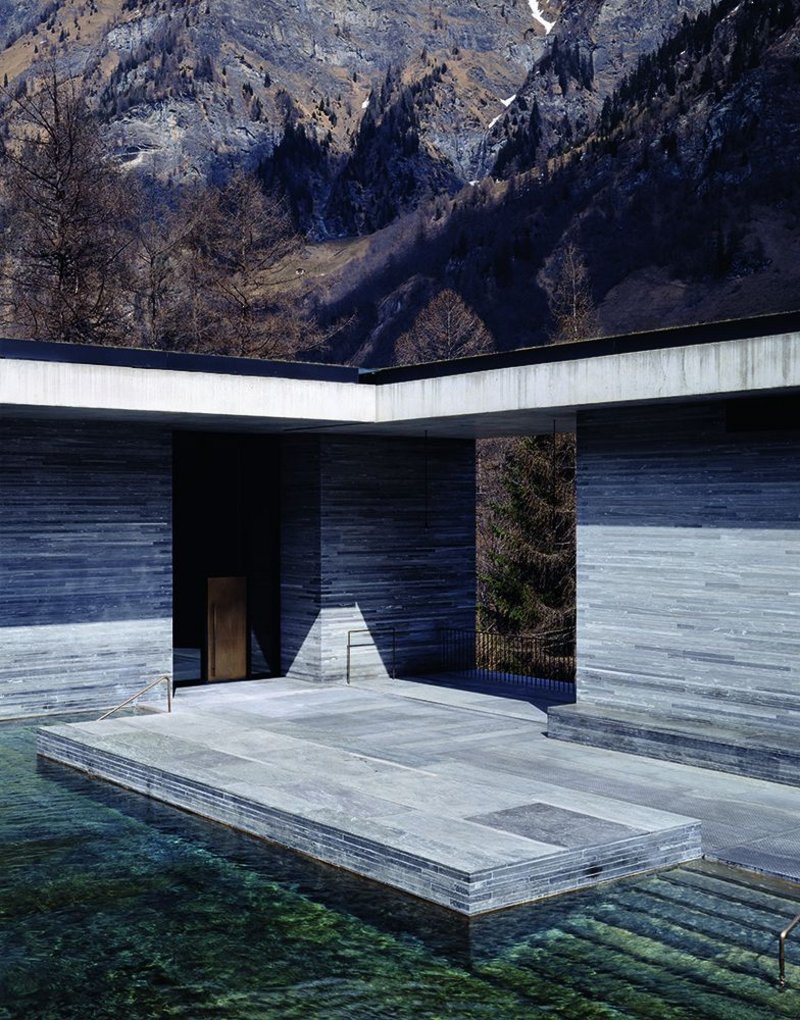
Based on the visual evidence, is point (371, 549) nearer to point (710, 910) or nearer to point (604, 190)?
point (710, 910)

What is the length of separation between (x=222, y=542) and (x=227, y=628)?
63.6 inches

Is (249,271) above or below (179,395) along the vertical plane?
above

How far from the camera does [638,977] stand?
905 centimetres

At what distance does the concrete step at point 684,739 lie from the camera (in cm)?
1448

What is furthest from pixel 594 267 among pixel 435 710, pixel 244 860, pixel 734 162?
pixel 244 860

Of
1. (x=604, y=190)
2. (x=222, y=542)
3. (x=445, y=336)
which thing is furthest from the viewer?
(x=604, y=190)

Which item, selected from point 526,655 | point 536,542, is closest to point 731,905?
point 526,655

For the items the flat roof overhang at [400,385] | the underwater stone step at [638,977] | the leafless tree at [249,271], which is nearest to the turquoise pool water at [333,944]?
the underwater stone step at [638,977]

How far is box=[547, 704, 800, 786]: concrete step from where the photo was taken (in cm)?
1448

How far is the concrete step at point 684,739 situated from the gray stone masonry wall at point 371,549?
245 inches

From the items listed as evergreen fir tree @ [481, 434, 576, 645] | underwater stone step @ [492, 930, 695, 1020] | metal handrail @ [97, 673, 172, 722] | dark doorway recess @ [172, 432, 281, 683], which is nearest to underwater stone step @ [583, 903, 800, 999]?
underwater stone step @ [492, 930, 695, 1020]

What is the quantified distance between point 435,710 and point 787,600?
6692mm

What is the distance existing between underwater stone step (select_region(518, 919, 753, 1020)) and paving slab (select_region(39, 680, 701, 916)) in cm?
99

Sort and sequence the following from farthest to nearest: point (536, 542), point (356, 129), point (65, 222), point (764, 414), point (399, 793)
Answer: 1. point (356, 129)
2. point (65, 222)
3. point (536, 542)
4. point (764, 414)
5. point (399, 793)
